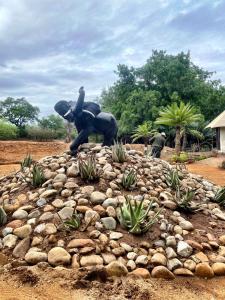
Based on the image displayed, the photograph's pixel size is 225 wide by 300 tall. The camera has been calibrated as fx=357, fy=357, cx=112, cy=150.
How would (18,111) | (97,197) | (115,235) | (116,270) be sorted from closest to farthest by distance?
(116,270) → (115,235) → (97,197) → (18,111)

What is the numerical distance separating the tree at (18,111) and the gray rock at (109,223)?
3521cm

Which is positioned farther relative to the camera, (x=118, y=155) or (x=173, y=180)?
(x=118, y=155)

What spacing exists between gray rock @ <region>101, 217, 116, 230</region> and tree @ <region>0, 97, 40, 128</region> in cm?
3521

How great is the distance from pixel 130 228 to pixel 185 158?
15.5 meters

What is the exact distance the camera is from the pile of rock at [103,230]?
13.7ft

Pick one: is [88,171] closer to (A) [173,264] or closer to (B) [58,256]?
(B) [58,256]

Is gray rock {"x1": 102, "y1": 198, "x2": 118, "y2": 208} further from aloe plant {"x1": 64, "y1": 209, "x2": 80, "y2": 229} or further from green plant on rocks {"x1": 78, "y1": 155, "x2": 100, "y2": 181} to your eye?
green plant on rocks {"x1": 78, "y1": 155, "x2": 100, "y2": 181}

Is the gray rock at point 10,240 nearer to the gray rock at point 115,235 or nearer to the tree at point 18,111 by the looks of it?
the gray rock at point 115,235

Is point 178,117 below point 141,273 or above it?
above

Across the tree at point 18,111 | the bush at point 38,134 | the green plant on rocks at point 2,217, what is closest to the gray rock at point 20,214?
the green plant on rocks at point 2,217

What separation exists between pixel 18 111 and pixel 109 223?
36574mm

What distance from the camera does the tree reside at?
1551 inches

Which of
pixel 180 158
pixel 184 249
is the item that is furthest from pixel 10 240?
pixel 180 158

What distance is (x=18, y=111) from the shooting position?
130 feet
